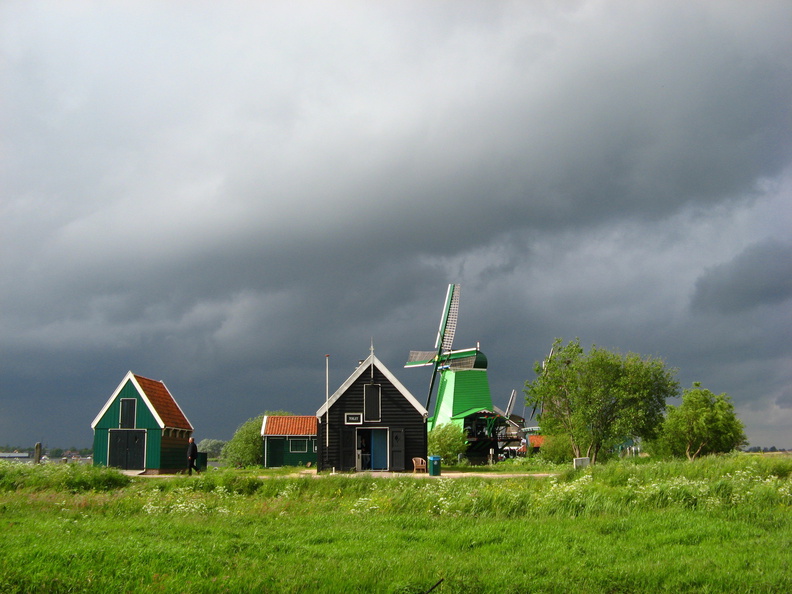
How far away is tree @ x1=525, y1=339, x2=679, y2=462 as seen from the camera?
42084 millimetres

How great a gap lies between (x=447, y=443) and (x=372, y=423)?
13792 millimetres

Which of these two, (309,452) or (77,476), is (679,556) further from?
(309,452)

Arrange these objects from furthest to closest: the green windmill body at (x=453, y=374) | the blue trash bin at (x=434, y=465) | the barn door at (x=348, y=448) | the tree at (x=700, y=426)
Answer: the green windmill body at (x=453, y=374) → the tree at (x=700, y=426) → the barn door at (x=348, y=448) → the blue trash bin at (x=434, y=465)

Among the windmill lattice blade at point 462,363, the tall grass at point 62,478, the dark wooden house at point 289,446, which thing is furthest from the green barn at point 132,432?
the windmill lattice blade at point 462,363

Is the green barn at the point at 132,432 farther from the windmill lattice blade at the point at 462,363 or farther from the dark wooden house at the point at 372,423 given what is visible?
the windmill lattice blade at the point at 462,363

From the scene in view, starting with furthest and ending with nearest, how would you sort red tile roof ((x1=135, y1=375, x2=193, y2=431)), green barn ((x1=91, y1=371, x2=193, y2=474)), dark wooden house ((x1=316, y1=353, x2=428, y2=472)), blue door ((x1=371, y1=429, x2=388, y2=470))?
red tile roof ((x1=135, y1=375, x2=193, y2=431)) < green barn ((x1=91, y1=371, x2=193, y2=474)) < blue door ((x1=371, y1=429, x2=388, y2=470)) < dark wooden house ((x1=316, y1=353, x2=428, y2=472))

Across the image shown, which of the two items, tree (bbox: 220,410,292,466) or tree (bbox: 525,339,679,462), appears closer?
tree (bbox: 525,339,679,462)

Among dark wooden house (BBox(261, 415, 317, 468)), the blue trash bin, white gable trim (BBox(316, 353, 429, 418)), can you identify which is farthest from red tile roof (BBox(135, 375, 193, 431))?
the blue trash bin

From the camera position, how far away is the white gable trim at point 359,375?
34781 mm

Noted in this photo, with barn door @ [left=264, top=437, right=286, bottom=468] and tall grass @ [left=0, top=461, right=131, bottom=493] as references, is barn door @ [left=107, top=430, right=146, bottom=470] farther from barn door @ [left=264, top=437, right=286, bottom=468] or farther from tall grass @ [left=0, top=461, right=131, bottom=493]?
tall grass @ [left=0, top=461, right=131, bottom=493]

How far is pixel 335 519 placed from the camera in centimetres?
1576

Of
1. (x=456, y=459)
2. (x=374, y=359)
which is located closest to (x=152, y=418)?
(x=374, y=359)

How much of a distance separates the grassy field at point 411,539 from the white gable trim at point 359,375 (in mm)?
13286

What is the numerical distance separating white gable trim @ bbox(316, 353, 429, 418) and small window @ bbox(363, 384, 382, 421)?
2.47 ft
